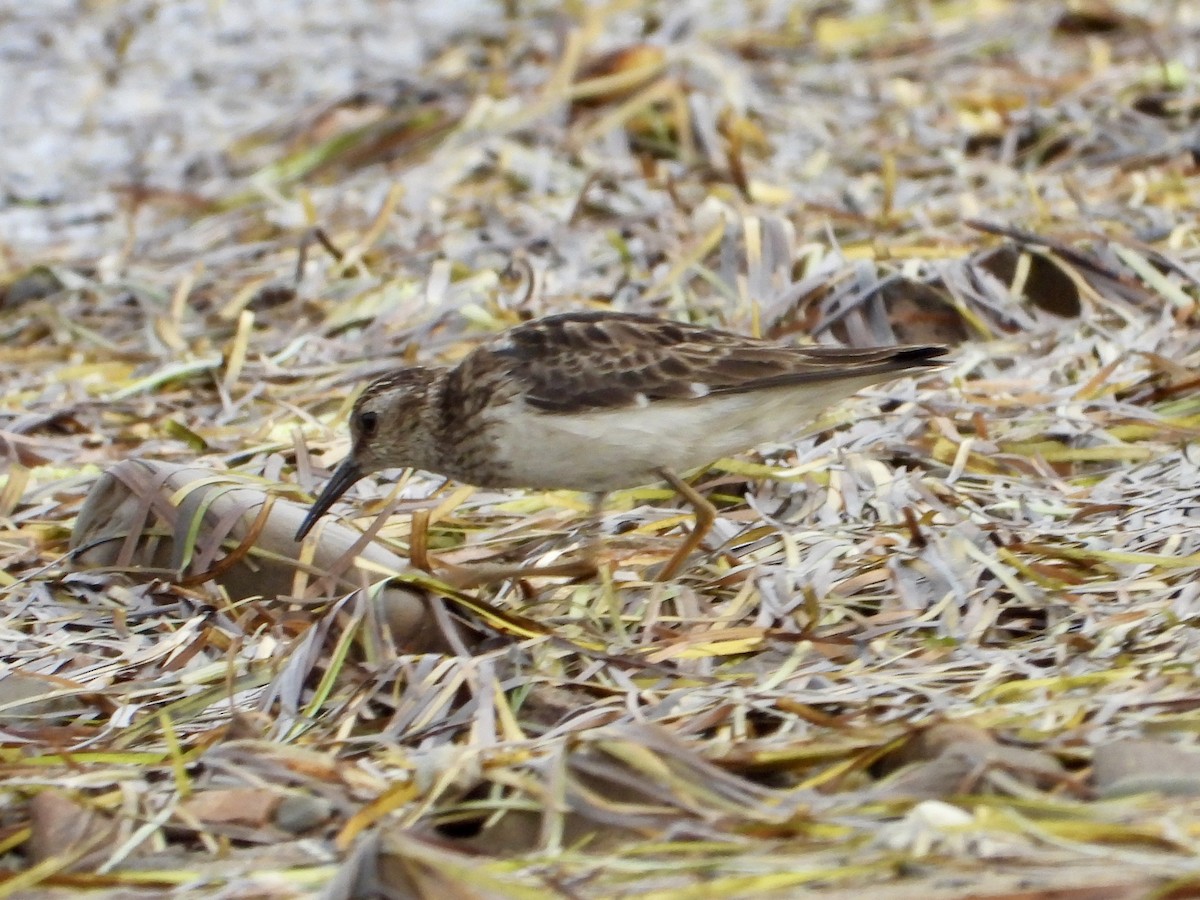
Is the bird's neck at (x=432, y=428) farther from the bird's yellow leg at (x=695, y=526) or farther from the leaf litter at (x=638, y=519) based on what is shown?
the bird's yellow leg at (x=695, y=526)

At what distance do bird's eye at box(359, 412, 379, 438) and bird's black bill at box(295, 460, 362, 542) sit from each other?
0.11 meters

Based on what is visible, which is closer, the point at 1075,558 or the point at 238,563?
the point at 1075,558

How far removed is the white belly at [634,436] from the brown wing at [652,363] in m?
0.04

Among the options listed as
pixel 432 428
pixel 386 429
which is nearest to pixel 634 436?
pixel 432 428

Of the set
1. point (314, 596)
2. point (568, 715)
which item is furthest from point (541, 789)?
point (314, 596)

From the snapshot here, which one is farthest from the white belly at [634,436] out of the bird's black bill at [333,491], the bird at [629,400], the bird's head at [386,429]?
the bird's black bill at [333,491]

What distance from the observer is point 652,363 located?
5273 mm

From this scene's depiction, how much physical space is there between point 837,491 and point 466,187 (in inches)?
155

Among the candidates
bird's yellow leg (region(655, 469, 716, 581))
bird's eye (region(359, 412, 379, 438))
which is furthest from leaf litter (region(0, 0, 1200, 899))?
bird's eye (region(359, 412, 379, 438))

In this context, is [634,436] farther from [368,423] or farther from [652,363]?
[368,423]

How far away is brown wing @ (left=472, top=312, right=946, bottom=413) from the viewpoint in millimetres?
5203

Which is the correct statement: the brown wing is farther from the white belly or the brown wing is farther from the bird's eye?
the bird's eye

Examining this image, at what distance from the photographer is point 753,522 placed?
17.9ft

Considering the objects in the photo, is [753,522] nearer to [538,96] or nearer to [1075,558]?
[1075,558]
